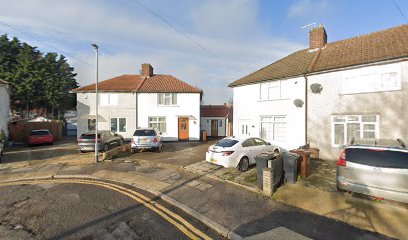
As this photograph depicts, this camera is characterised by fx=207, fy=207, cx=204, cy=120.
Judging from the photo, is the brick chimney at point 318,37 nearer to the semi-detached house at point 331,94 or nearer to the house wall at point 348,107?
the semi-detached house at point 331,94

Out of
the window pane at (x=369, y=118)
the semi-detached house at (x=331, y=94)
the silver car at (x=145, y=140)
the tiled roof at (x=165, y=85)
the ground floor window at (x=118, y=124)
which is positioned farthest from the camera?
the tiled roof at (x=165, y=85)

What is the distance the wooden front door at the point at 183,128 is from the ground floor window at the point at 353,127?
44.8ft

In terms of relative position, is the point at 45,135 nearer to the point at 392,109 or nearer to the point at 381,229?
the point at 381,229

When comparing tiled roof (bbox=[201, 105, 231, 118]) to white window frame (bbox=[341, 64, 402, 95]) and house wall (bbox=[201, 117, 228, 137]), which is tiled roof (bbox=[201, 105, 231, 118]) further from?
white window frame (bbox=[341, 64, 402, 95])

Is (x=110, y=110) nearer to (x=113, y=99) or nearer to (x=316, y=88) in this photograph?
(x=113, y=99)

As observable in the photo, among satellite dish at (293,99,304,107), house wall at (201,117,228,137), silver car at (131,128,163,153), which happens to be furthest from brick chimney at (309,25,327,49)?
house wall at (201,117,228,137)

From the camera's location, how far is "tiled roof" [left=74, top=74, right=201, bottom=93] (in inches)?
838

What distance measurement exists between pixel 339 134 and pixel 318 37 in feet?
26.3

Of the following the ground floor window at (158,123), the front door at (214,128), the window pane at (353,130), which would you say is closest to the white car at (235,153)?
the window pane at (353,130)

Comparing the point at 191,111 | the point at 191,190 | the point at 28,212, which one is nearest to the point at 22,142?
the point at 191,111

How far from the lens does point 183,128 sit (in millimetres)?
21578

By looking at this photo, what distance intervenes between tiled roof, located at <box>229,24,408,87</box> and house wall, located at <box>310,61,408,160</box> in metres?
0.54

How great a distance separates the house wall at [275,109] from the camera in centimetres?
1246

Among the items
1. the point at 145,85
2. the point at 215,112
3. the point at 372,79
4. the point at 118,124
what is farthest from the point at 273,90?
the point at 118,124
